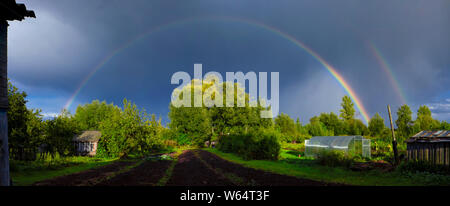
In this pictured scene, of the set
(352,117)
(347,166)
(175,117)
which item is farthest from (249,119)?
(352,117)

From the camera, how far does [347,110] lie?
8406cm

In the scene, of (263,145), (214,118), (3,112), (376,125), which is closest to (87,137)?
(263,145)

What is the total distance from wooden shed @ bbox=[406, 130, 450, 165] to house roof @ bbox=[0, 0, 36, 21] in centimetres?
2389

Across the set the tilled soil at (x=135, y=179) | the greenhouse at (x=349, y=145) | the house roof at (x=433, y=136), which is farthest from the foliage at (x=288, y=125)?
the tilled soil at (x=135, y=179)

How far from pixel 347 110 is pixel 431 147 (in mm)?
73557

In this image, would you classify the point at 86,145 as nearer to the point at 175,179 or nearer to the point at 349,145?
the point at 175,179

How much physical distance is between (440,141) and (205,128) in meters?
42.7

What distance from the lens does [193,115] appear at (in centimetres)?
5466

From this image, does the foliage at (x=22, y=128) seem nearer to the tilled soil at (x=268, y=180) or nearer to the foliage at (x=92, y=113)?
the tilled soil at (x=268, y=180)

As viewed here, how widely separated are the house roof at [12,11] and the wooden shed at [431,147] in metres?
23.9

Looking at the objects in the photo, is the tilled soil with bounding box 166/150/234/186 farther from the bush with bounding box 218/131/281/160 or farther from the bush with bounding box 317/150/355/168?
the bush with bounding box 218/131/281/160

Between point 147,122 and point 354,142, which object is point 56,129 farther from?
point 354,142
